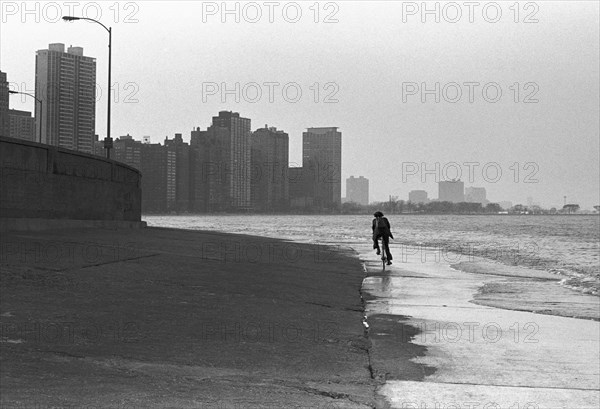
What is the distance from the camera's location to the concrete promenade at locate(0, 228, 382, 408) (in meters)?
6.03

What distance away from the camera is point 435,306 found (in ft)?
43.1

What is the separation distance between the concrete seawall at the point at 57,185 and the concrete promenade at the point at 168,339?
26.4 ft

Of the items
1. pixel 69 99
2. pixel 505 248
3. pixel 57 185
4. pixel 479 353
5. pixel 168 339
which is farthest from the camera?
pixel 69 99

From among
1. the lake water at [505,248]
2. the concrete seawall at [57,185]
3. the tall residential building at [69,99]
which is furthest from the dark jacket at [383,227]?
the tall residential building at [69,99]

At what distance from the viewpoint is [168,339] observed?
8.14 m

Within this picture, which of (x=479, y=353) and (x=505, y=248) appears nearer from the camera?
(x=479, y=353)

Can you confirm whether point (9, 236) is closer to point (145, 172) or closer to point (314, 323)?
point (314, 323)

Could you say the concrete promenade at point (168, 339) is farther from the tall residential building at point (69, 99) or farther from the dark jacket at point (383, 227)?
the tall residential building at point (69, 99)

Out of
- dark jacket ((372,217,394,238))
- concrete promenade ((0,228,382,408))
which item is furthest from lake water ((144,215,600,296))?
concrete promenade ((0,228,382,408))

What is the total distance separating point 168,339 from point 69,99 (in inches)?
2221

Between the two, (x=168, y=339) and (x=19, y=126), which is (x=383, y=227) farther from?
(x=19, y=126)

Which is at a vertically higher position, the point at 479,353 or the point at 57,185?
the point at 57,185

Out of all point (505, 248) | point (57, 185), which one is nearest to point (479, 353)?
point (57, 185)

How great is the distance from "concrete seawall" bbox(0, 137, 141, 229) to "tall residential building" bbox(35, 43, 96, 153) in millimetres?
29306
